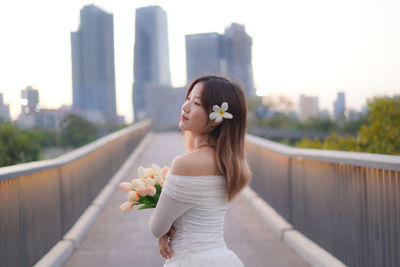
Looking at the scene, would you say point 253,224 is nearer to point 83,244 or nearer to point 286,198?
point 286,198

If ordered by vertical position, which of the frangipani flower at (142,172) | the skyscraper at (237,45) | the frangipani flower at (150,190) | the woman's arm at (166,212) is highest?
the skyscraper at (237,45)

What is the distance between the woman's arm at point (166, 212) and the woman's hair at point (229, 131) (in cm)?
25

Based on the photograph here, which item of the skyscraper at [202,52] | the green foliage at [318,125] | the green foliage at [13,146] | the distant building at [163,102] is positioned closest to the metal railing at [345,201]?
the green foliage at [13,146]

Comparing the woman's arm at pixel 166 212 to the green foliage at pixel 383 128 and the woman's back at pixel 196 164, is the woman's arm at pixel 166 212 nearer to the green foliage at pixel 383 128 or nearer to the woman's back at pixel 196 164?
the woman's back at pixel 196 164

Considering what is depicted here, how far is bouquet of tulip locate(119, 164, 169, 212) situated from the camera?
2.01m

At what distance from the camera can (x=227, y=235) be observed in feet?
19.4

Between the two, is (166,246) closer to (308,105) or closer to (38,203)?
(38,203)

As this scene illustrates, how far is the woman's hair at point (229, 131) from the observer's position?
1915mm

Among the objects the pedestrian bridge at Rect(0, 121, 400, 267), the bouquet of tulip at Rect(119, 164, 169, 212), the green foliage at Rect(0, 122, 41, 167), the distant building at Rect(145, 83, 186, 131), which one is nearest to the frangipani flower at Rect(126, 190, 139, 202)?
the bouquet of tulip at Rect(119, 164, 169, 212)

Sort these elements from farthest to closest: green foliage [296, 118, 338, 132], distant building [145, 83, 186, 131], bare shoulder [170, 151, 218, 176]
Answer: green foliage [296, 118, 338, 132], distant building [145, 83, 186, 131], bare shoulder [170, 151, 218, 176]

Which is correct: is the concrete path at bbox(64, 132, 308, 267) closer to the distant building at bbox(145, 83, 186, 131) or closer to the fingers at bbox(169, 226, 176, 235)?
the fingers at bbox(169, 226, 176, 235)

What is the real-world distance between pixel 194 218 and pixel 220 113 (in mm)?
501

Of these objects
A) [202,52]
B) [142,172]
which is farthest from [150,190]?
[202,52]

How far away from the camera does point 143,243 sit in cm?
557
